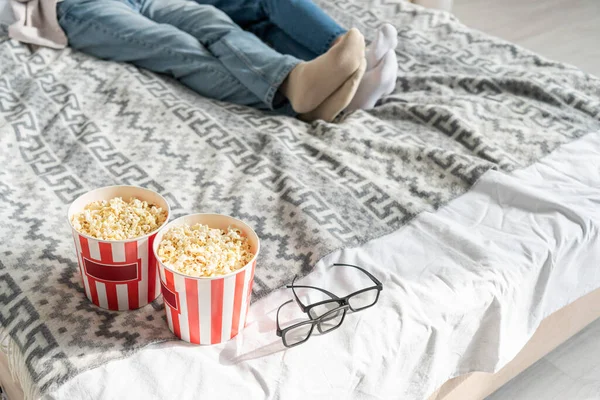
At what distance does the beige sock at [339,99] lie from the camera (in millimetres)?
1226

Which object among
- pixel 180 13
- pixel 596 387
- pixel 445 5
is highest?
pixel 180 13

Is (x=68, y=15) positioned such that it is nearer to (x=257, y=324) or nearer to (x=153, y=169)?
(x=153, y=169)

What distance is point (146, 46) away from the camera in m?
1.38

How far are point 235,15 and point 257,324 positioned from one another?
3.31 ft

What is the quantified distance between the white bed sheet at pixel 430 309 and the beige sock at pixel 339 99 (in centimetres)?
33

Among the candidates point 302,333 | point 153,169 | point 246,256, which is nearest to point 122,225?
point 246,256

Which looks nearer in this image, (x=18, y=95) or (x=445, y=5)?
(x=18, y=95)

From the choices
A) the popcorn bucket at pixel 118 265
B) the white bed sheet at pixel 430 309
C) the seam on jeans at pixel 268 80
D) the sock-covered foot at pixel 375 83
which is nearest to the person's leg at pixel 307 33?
the sock-covered foot at pixel 375 83

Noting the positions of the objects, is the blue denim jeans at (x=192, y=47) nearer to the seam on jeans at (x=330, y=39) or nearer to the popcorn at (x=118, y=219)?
the seam on jeans at (x=330, y=39)

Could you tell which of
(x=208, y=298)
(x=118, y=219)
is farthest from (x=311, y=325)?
(x=118, y=219)

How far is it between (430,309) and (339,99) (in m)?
0.55

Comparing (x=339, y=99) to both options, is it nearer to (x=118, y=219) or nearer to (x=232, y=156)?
(x=232, y=156)

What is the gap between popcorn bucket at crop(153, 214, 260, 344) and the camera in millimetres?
668

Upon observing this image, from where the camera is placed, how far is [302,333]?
77 centimetres
